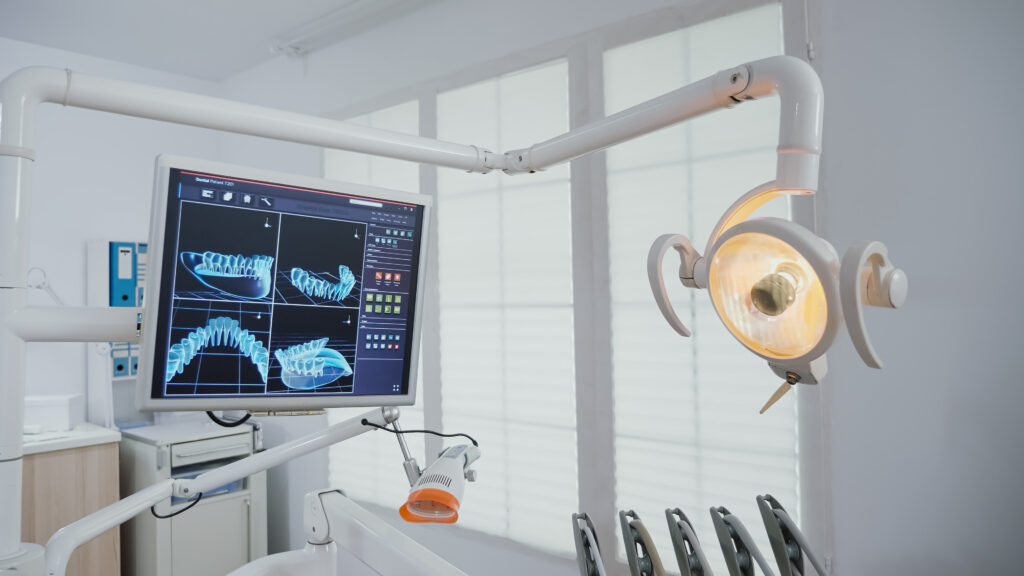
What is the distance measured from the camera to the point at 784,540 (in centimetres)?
144

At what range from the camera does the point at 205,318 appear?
3.17ft

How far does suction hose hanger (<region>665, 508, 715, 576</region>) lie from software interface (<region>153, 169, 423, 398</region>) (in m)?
0.79

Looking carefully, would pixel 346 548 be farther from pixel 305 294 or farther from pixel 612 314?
pixel 612 314

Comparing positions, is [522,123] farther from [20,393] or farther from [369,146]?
[20,393]

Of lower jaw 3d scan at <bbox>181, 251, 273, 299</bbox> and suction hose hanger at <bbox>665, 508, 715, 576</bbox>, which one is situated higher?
lower jaw 3d scan at <bbox>181, 251, 273, 299</bbox>

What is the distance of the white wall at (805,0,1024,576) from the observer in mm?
1505

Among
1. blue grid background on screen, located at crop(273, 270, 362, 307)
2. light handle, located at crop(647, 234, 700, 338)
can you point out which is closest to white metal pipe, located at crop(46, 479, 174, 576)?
blue grid background on screen, located at crop(273, 270, 362, 307)

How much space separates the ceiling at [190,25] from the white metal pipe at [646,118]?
207 centimetres

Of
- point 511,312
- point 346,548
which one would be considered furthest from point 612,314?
point 346,548

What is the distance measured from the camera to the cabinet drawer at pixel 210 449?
288 centimetres

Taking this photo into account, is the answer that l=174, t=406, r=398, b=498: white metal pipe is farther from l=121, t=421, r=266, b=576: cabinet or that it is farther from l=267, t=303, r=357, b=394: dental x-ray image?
l=121, t=421, r=266, b=576: cabinet

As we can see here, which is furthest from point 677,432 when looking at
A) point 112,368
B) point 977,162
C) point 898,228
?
point 112,368

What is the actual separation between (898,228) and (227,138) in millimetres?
3657

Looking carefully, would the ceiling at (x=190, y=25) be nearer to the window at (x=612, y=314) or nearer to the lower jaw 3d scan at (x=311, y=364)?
the window at (x=612, y=314)
